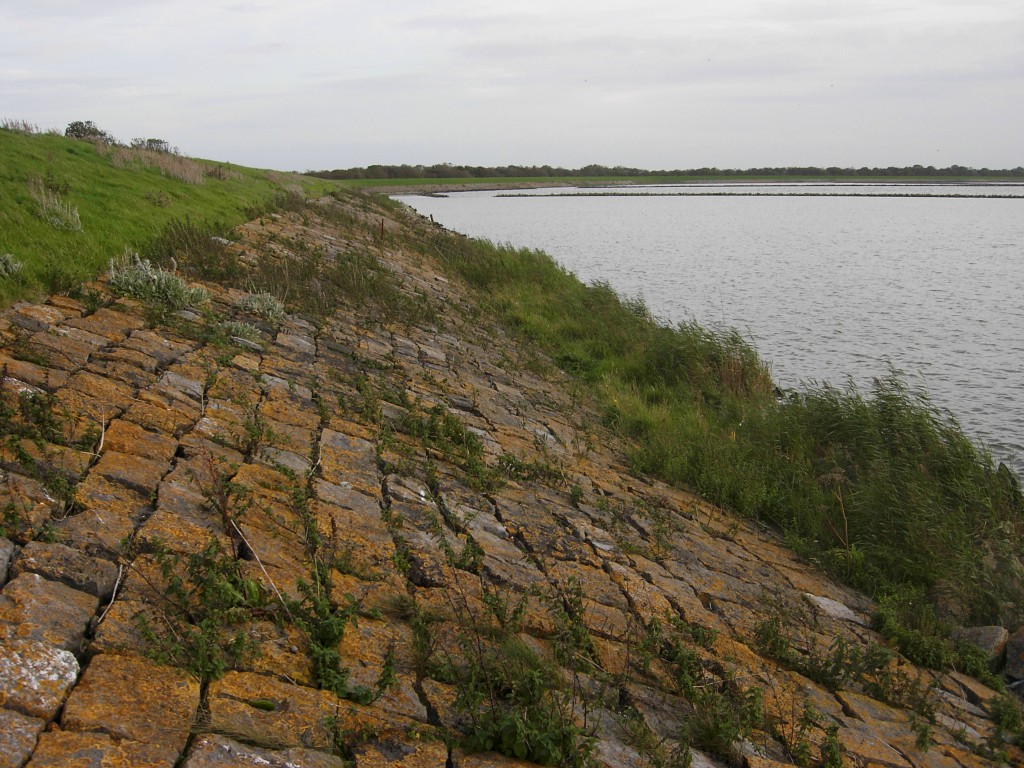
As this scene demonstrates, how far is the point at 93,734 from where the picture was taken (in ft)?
8.73

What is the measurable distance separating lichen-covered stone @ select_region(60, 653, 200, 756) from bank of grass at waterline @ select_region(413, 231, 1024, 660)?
5.82 meters

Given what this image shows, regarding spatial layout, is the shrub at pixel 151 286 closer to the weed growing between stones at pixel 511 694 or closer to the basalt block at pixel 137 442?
the basalt block at pixel 137 442

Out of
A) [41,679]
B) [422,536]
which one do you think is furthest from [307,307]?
[41,679]

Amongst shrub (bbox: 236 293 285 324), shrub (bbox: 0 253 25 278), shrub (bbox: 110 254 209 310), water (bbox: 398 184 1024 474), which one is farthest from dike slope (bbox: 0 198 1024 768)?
water (bbox: 398 184 1024 474)

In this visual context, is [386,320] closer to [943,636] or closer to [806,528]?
[806,528]

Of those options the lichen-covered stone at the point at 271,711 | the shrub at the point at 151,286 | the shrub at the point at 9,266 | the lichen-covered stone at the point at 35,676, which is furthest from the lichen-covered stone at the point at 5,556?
the shrub at the point at 151,286

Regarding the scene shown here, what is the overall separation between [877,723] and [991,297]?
81.0 feet

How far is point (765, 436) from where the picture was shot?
10.8 meters

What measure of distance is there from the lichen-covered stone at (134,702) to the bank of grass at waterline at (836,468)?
582 cm

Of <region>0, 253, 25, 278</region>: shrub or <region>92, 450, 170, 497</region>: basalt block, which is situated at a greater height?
<region>0, 253, 25, 278</region>: shrub

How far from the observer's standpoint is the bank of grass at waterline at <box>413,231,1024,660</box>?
7406 millimetres

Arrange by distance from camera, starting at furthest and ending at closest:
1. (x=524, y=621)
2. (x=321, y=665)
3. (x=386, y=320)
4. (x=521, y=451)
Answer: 1. (x=386, y=320)
2. (x=521, y=451)
3. (x=524, y=621)
4. (x=321, y=665)

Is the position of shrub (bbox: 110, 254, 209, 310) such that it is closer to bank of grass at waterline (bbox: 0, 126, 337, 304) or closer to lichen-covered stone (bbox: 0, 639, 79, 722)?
bank of grass at waterline (bbox: 0, 126, 337, 304)

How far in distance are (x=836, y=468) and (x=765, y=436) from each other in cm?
122
